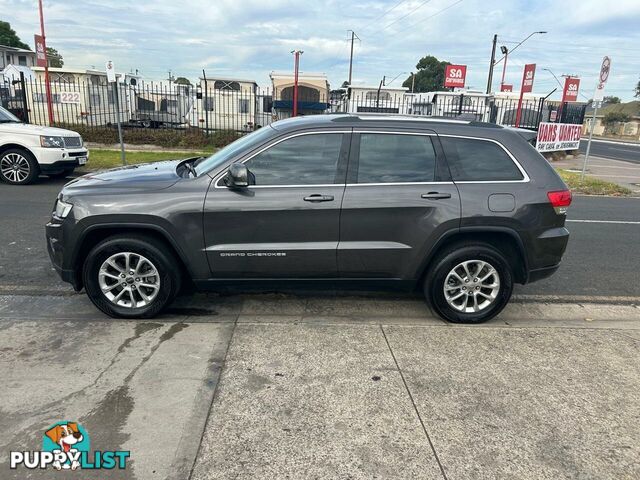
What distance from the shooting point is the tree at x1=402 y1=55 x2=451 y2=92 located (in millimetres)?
97500

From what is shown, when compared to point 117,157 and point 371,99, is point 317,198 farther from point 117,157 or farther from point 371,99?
point 371,99

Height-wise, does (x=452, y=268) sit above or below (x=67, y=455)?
above

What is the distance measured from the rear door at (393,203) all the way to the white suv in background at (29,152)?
8.79 m

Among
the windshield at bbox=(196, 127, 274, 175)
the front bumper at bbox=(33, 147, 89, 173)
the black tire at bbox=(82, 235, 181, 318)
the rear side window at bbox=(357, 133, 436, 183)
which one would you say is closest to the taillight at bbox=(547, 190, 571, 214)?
the rear side window at bbox=(357, 133, 436, 183)

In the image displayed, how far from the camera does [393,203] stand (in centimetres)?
404

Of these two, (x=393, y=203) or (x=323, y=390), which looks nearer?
(x=323, y=390)

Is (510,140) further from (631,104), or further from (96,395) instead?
(631,104)

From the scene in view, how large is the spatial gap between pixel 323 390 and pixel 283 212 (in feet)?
4.87

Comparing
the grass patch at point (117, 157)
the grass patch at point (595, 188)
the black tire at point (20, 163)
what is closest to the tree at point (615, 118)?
the grass patch at point (595, 188)

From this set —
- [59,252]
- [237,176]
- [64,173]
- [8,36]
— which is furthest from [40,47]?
A: [8,36]

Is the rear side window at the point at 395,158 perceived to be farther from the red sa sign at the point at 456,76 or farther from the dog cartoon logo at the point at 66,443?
the red sa sign at the point at 456,76

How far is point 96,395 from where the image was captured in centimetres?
309

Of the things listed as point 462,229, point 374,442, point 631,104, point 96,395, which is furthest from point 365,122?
point 631,104

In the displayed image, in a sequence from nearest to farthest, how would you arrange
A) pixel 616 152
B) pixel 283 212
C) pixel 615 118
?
pixel 283 212 → pixel 616 152 → pixel 615 118
